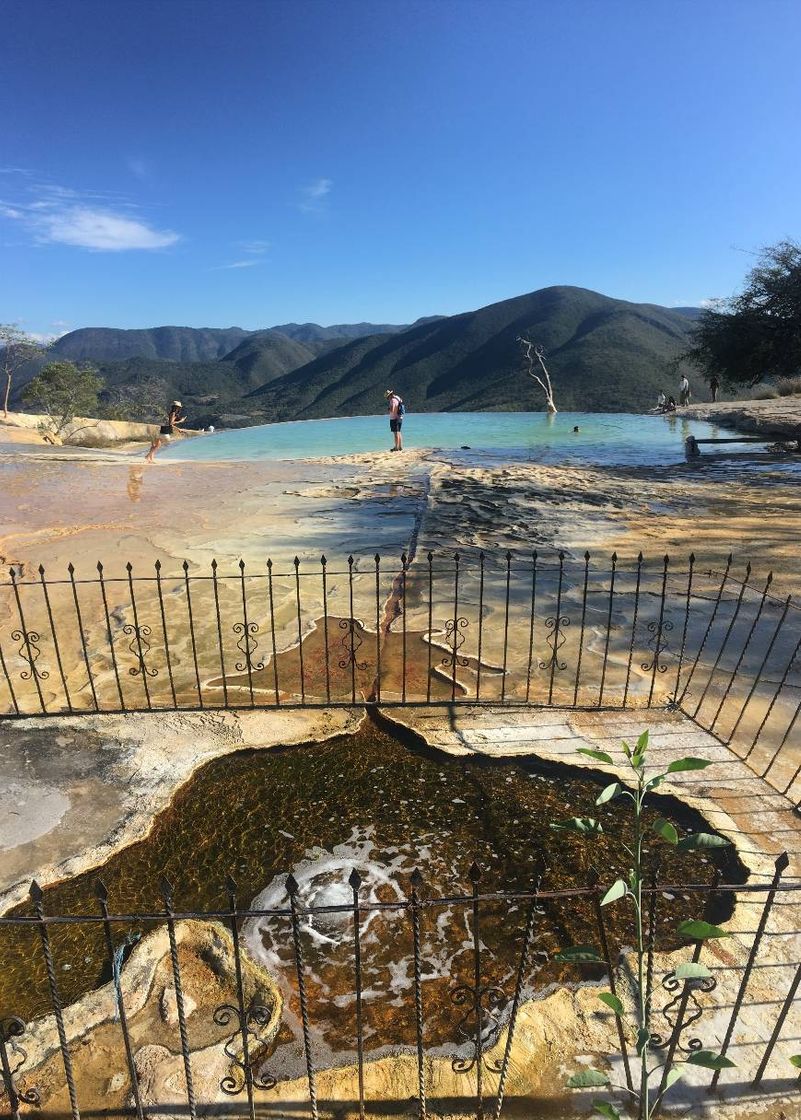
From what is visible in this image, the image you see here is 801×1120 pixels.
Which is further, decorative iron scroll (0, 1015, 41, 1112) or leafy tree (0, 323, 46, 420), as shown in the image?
leafy tree (0, 323, 46, 420)

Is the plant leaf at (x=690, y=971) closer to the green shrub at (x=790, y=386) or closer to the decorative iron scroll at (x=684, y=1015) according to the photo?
the decorative iron scroll at (x=684, y=1015)

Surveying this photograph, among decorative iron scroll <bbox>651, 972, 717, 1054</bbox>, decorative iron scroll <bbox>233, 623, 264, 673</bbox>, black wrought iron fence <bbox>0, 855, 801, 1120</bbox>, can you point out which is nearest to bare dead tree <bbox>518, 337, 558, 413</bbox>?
decorative iron scroll <bbox>233, 623, 264, 673</bbox>

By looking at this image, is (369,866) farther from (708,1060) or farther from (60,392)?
(60,392)

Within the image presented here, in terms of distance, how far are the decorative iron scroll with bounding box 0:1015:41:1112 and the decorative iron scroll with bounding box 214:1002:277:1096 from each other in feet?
2.24

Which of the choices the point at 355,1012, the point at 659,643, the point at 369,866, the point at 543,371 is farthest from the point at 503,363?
the point at 355,1012

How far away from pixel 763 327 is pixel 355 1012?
24424 mm

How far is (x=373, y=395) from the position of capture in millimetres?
73062

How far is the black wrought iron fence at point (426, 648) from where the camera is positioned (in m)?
5.23

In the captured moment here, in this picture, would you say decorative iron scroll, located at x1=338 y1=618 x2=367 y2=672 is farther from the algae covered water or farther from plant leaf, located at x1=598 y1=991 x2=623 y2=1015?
plant leaf, located at x1=598 y1=991 x2=623 y2=1015

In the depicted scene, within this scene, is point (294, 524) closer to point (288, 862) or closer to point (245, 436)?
point (288, 862)

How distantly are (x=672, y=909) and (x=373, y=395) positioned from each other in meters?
72.7

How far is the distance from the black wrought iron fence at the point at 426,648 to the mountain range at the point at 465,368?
44.2m

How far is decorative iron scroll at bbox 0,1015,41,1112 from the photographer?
2.03 metres

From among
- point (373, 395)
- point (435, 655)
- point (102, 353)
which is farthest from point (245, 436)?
point (102, 353)
